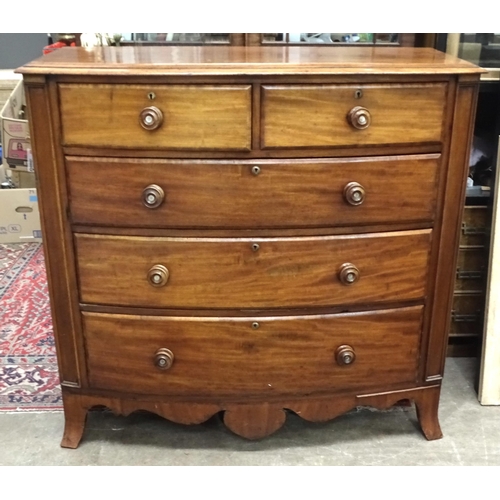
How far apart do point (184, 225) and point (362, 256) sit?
1.44ft

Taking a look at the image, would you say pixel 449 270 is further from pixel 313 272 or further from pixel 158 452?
pixel 158 452

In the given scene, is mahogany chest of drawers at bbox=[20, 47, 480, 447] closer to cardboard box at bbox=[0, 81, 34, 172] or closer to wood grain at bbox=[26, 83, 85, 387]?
wood grain at bbox=[26, 83, 85, 387]

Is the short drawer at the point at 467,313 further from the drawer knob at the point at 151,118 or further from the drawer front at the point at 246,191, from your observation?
the drawer knob at the point at 151,118

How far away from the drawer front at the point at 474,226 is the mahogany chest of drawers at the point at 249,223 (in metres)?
0.51

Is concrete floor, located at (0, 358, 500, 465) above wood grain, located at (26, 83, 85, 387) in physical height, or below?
below

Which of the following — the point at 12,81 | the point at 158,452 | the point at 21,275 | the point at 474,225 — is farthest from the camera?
the point at 12,81

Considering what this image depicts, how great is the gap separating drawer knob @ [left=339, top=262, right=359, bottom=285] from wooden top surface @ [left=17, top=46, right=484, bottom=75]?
456 mm

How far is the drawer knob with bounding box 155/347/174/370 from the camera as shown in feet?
5.18

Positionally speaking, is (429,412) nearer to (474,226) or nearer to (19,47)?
(474,226)

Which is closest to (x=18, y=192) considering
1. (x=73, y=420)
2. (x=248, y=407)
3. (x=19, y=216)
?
(x=19, y=216)

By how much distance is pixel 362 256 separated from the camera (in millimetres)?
1529

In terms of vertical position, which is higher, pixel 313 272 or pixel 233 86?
pixel 233 86

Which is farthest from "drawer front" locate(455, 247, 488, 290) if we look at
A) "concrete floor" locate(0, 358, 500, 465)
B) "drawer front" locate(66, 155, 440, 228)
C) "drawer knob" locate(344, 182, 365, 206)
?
"drawer knob" locate(344, 182, 365, 206)
